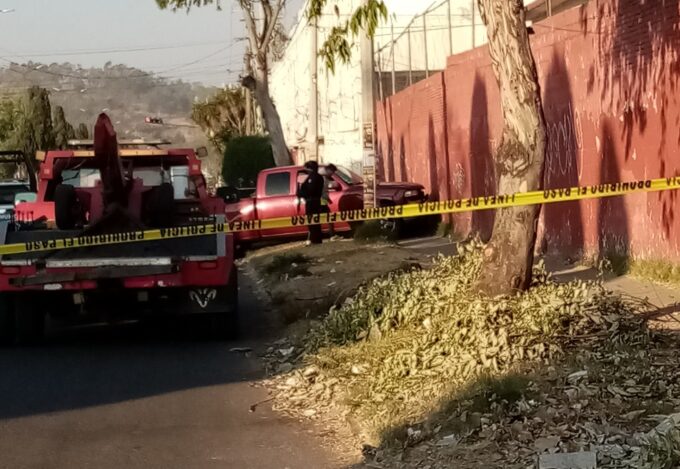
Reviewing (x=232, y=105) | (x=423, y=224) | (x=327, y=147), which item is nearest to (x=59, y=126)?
→ (x=232, y=105)

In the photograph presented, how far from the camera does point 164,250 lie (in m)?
11.2

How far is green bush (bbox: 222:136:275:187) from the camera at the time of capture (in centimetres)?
4688

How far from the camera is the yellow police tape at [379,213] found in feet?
28.7

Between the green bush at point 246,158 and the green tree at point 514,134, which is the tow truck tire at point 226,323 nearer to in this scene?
the green tree at point 514,134

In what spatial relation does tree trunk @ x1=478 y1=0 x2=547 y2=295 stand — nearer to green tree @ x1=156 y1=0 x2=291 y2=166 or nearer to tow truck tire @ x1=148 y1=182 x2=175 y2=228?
tow truck tire @ x1=148 y1=182 x2=175 y2=228

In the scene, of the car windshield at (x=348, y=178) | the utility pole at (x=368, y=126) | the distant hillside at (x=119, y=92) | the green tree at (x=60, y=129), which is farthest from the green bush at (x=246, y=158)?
the distant hillside at (x=119, y=92)

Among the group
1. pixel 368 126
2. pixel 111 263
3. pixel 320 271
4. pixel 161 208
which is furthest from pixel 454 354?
pixel 368 126

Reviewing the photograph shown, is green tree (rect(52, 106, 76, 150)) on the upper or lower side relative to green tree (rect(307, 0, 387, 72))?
upper

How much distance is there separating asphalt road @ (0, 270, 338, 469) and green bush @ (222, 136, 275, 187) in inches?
1376

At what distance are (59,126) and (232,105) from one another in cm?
1429

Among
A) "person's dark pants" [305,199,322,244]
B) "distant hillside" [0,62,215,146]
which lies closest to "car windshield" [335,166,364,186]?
"person's dark pants" [305,199,322,244]

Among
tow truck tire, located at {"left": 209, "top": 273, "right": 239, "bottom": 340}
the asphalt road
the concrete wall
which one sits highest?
the concrete wall

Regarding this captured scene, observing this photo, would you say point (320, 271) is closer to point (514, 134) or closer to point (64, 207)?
point (64, 207)

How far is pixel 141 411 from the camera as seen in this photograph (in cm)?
865
